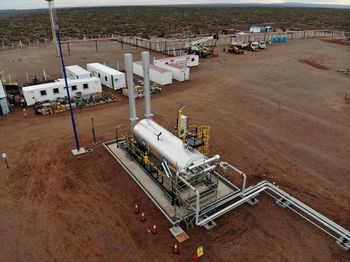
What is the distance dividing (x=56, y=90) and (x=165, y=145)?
17771mm

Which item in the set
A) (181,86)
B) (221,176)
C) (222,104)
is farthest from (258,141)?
(181,86)

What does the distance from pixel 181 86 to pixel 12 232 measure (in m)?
24.6

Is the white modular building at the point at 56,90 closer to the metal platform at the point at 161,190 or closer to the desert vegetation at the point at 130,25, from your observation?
the metal platform at the point at 161,190

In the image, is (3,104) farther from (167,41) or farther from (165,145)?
(167,41)

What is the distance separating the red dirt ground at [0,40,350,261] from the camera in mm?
11469

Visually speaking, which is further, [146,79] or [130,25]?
[130,25]

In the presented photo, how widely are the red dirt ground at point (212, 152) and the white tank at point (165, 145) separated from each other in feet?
7.98

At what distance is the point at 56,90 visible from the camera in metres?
27.0

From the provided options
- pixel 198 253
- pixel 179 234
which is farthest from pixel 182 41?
pixel 198 253

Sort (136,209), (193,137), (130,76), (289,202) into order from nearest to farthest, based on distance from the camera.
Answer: (136,209)
(289,202)
(193,137)
(130,76)

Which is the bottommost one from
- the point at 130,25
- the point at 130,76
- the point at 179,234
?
the point at 179,234

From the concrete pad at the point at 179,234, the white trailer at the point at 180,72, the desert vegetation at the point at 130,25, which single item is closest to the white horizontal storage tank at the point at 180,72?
the white trailer at the point at 180,72

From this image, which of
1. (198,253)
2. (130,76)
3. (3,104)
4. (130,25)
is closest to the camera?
(198,253)

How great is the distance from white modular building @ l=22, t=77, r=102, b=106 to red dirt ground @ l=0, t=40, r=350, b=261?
8.67 feet
